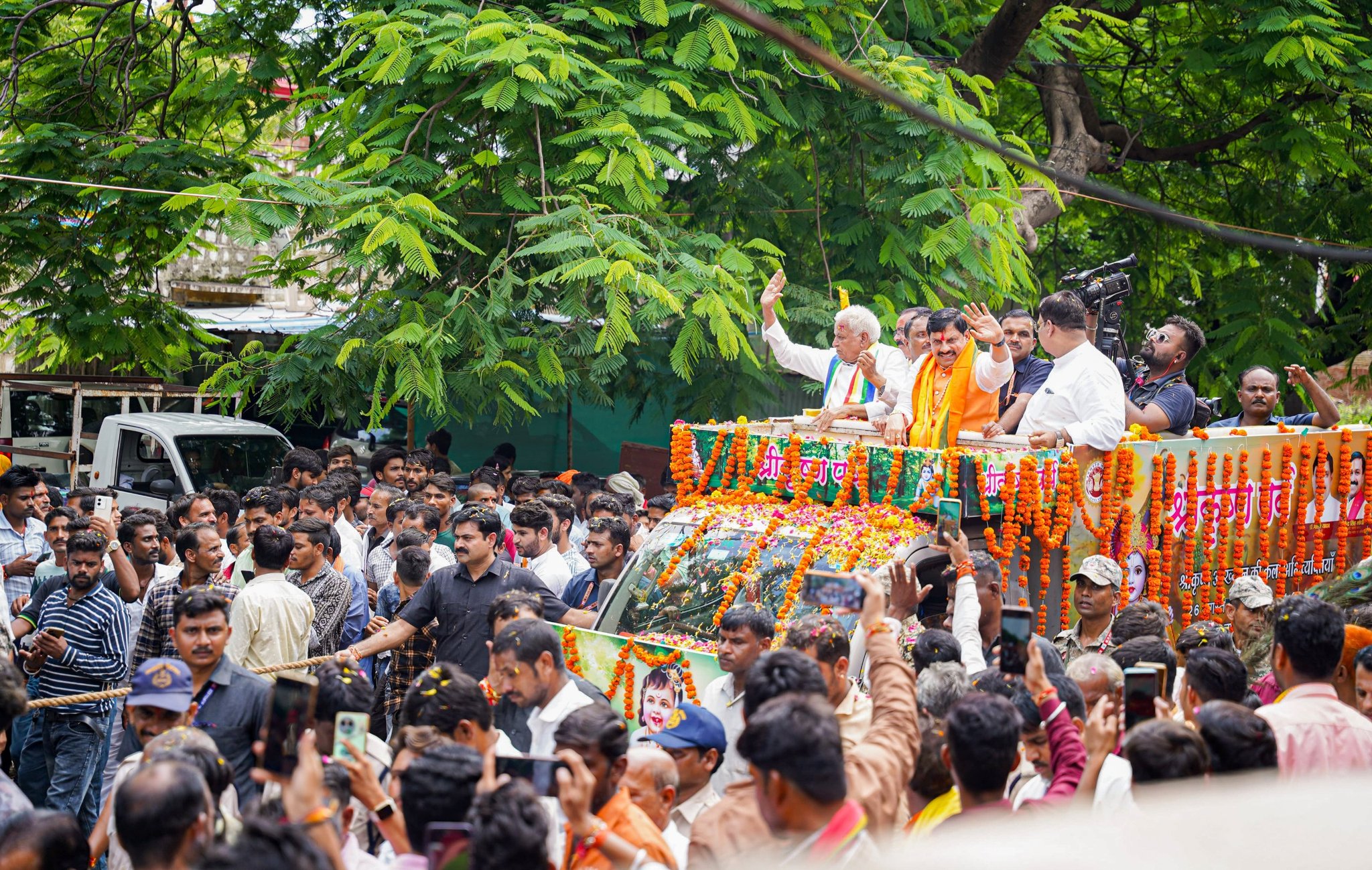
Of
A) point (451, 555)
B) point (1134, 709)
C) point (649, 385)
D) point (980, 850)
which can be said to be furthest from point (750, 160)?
point (980, 850)

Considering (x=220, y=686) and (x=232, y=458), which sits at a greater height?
(x=232, y=458)

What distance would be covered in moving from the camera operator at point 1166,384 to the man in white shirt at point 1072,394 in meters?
0.65

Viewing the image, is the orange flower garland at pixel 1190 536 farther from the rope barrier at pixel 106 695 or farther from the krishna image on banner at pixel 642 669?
the rope barrier at pixel 106 695

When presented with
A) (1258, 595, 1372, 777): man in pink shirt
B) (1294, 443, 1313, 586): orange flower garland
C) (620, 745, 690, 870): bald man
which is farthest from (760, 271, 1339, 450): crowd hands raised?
(620, 745, 690, 870): bald man

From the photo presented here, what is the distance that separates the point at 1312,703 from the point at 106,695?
17.5 feet

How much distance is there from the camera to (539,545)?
820 centimetres

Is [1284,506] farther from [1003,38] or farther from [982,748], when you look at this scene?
[1003,38]

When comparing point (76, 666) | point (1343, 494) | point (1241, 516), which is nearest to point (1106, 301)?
point (1241, 516)

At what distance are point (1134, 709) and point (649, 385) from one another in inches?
386

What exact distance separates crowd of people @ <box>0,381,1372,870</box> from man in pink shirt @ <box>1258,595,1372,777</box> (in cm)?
1

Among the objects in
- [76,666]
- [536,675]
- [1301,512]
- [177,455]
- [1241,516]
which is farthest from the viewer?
[177,455]

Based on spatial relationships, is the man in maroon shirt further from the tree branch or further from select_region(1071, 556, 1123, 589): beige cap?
the tree branch

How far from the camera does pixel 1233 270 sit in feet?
55.6

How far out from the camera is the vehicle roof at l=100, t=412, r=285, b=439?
529 inches
